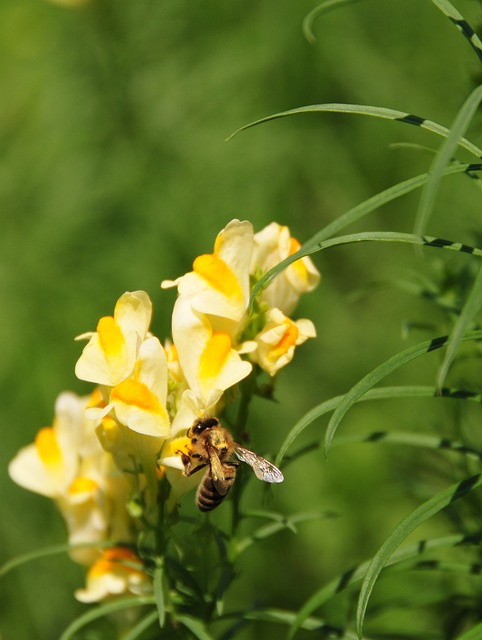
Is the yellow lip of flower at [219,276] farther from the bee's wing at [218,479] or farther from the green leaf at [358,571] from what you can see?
the green leaf at [358,571]

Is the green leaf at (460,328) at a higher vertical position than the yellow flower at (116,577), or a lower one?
higher

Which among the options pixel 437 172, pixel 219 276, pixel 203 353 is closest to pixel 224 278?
pixel 219 276

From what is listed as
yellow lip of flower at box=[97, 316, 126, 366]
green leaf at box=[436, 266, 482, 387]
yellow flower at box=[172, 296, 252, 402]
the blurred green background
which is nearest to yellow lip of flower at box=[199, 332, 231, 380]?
yellow flower at box=[172, 296, 252, 402]

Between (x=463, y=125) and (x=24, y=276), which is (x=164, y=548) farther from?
(x=24, y=276)

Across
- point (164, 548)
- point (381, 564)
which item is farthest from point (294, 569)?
point (381, 564)

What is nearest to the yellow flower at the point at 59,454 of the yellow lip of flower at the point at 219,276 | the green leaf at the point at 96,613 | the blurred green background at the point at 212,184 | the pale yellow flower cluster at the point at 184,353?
the pale yellow flower cluster at the point at 184,353

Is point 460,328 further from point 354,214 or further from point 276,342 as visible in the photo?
point 276,342
